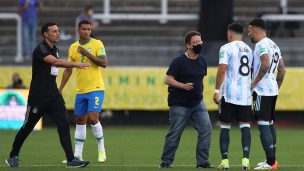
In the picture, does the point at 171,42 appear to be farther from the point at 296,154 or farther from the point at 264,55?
the point at 264,55

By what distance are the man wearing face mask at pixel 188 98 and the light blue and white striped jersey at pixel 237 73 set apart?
0.57 m

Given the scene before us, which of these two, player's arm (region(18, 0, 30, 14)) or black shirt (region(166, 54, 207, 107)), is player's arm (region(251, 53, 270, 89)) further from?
player's arm (region(18, 0, 30, 14))

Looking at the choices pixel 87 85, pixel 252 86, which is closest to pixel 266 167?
pixel 252 86

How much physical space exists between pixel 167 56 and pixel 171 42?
48cm

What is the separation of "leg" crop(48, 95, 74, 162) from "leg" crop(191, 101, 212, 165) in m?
1.96

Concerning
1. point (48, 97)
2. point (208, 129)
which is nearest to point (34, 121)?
point (48, 97)

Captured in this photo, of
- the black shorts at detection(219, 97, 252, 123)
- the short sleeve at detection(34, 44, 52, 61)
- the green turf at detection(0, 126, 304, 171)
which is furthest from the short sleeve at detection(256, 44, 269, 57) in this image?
the short sleeve at detection(34, 44, 52, 61)

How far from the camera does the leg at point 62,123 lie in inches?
592

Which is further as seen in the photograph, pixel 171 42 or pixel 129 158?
pixel 171 42

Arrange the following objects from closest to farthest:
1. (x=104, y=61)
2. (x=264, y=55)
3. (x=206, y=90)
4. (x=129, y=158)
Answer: (x=264, y=55)
(x=104, y=61)
(x=129, y=158)
(x=206, y=90)

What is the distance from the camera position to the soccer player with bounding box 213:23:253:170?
1466 cm

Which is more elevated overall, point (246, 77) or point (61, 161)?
point (246, 77)

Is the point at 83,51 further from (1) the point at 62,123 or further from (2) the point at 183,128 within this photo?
(2) the point at 183,128

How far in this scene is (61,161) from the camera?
16344 mm
